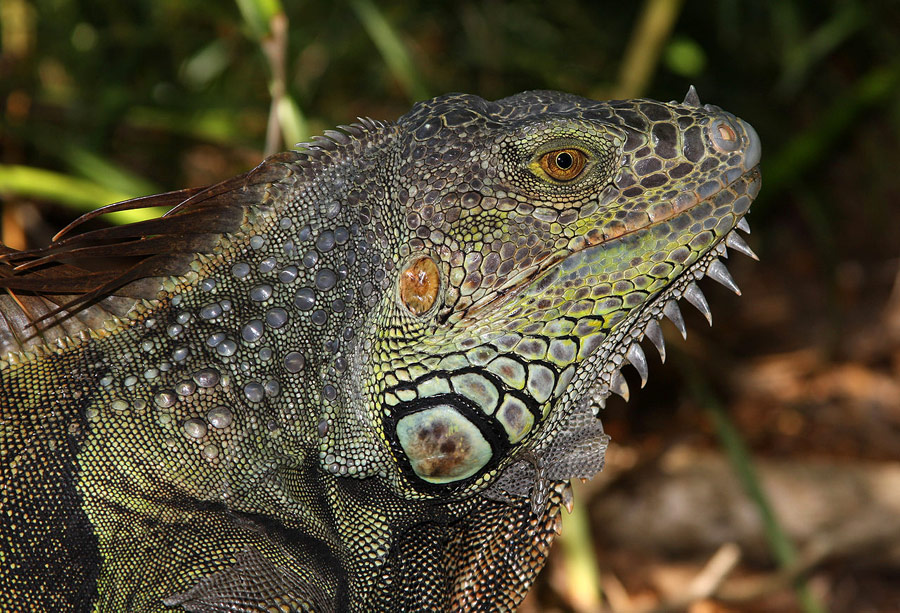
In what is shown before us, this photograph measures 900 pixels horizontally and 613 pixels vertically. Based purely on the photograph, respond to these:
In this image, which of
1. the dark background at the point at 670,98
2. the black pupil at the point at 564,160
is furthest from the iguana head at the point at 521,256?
the dark background at the point at 670,98

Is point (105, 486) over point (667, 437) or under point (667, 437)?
under

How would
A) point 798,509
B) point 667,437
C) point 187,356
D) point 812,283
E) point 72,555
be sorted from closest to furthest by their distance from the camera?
1. point 72,555
2. point 187,356
3. point 798,509
4. point 667,437
5. point 812,283

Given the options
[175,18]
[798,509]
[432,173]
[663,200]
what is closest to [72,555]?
[432,173]

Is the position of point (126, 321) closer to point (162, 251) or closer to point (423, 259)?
point (162, 251)

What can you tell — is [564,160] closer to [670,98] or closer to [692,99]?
[692,99]

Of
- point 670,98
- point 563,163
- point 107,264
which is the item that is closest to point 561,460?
point 563,163
